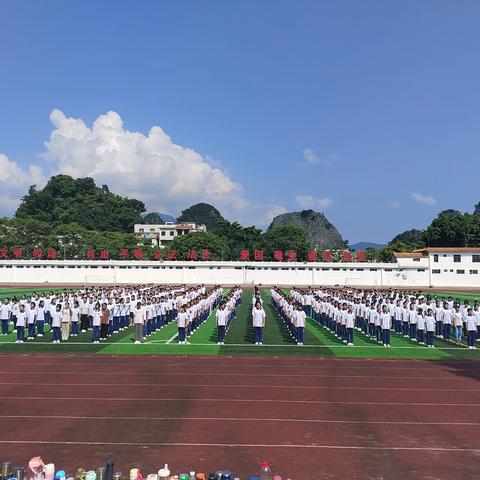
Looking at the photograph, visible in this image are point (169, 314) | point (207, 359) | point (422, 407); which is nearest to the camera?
point (422, 407)

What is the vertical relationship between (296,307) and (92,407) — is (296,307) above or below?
above

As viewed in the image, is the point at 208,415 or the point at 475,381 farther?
the point at 475,381

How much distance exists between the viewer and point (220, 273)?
53594 millimetres

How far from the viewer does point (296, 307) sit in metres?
16.9

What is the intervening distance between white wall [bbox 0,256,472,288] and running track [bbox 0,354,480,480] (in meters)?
39.6

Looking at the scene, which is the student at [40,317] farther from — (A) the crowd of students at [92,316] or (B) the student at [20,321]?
(B) the student at [20,321]

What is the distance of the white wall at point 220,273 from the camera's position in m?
52.3

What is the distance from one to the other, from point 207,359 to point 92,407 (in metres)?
4.91

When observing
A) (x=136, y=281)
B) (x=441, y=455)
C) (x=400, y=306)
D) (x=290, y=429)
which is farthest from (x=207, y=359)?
(x=136, y=281)

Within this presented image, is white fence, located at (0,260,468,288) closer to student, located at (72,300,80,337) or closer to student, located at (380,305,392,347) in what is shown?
student, located at (72,300,80,337)

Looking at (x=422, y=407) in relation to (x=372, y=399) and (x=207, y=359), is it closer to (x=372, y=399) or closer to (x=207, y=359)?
(x=372, y=399)

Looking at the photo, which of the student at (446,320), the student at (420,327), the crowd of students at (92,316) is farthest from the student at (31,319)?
the student at (446,320)

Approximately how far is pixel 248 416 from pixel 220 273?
147 ft

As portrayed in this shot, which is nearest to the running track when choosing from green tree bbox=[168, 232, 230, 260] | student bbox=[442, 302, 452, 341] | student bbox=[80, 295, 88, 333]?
student bbox=[442, 302, 452, 341]
